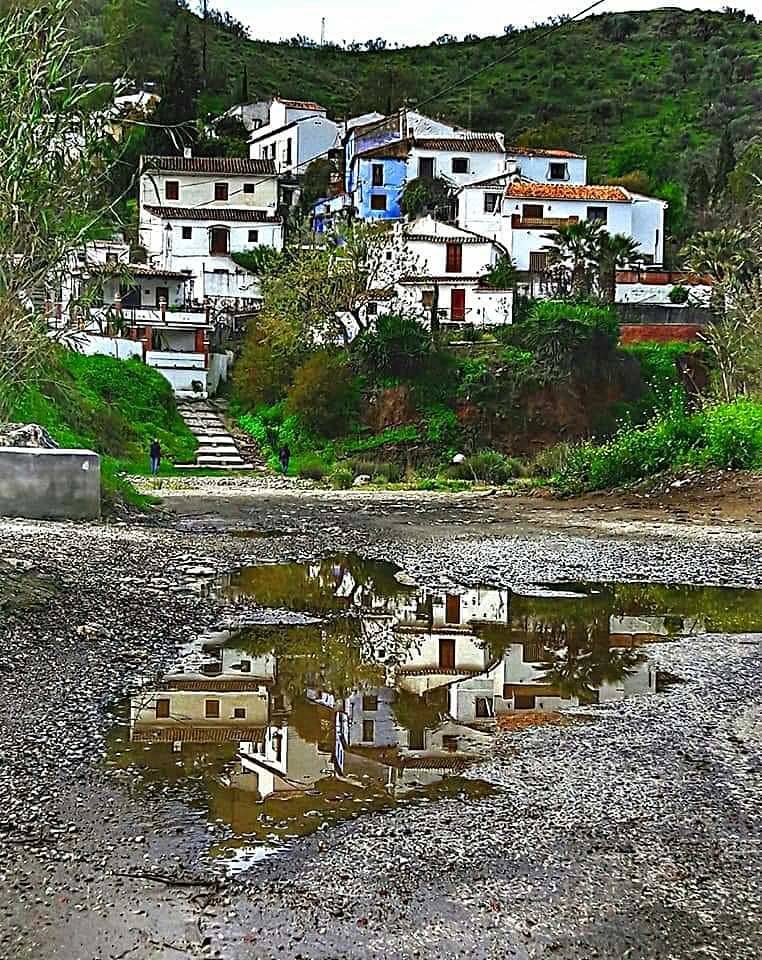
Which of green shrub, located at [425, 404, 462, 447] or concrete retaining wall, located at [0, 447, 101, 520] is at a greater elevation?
concrete retaining wall, located at [0, 447, 101, 520]

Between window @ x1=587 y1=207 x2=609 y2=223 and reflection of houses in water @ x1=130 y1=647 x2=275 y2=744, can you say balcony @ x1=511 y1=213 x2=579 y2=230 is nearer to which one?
window @ x1=587 y1=207 x2=609 y2=223

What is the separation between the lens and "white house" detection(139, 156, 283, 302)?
63781mm

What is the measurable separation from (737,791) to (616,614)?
4572 mm

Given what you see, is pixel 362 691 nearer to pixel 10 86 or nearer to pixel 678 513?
pixel 10 86

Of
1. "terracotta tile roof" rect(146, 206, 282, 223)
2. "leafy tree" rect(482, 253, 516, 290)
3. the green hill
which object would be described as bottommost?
"leafy tree" rect(482, 253, 516, 290)

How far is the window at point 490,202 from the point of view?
60656 mm

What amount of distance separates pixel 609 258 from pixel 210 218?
76.8 ft

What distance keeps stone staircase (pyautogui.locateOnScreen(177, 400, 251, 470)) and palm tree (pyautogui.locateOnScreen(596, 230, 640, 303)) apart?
56.9 feet

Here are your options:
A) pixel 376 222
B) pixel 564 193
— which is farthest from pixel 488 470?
pixel 564 193

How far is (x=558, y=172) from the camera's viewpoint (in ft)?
233

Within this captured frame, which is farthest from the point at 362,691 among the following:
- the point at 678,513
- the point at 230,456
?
the point at 230,456

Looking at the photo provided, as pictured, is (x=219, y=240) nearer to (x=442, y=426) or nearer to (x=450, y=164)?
(x=450, y=164)

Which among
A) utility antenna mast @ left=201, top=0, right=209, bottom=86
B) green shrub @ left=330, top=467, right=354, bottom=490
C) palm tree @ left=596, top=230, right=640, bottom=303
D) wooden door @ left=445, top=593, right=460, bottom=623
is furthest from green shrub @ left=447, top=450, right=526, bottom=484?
utility antenna mast @ left=201, top=0, right=209, bottom=86

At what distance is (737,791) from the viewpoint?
5512 mm
